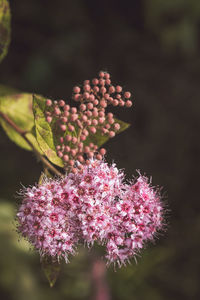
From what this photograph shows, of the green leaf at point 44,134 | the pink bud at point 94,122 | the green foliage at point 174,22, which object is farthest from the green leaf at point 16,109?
the green foliage at point 174,22

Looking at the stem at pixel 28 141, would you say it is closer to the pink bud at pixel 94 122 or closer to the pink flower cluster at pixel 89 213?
the pink flower cluster at pixel 89 213

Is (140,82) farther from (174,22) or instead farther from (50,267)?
(50,267)

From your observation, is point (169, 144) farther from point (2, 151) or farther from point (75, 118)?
point (75, 118)

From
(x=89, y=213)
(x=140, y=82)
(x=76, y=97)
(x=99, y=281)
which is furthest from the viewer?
(x=140, y=82)

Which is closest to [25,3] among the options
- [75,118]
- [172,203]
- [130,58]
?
[130,58]

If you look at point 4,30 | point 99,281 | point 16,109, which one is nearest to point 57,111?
point 16,109

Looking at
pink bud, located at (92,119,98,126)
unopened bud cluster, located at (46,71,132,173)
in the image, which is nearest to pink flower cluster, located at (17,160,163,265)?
unopened bud cluster, located at (46,71,132,173)
